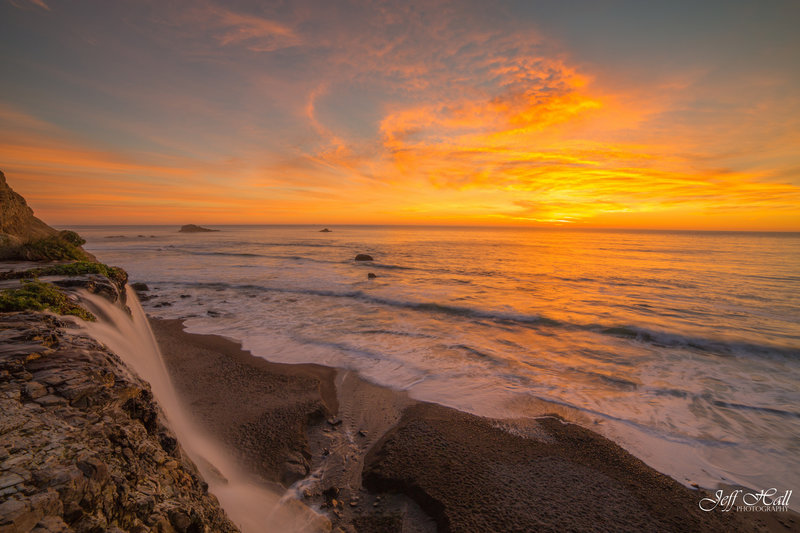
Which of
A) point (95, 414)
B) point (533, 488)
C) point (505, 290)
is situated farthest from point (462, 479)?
point (505, 290)

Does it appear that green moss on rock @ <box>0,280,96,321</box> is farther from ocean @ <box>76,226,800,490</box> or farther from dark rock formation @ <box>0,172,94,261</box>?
dark rock formation @ <box>0,172,94,261</box>

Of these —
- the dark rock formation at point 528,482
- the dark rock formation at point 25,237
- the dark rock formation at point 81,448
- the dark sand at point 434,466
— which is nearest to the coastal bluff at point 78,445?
the dark rock formation at point 81,448

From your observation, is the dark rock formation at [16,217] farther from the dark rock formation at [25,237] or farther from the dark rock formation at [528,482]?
the dark rock formation at [528,482]

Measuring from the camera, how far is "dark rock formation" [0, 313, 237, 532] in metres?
1.34

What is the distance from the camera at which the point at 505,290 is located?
60.1ft

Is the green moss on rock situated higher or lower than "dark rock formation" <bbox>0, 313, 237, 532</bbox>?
higher

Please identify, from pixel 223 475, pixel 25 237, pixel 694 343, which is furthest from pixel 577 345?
pixel 25 237

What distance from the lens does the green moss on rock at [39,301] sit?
10.4 ft

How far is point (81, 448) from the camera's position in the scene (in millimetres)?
1671

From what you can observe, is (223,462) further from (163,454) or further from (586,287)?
(586,287)

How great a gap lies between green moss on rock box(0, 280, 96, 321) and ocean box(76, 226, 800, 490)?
487 cm

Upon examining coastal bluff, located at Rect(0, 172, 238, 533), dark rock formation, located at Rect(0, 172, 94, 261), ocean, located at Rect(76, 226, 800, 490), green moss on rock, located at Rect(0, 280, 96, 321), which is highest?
dark rock formation, located at Rect(0, 172, 94, 261)

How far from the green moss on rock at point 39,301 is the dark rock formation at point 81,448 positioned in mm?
514

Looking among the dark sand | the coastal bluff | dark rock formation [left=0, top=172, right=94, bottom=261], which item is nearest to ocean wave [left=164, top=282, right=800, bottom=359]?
the dark sand
